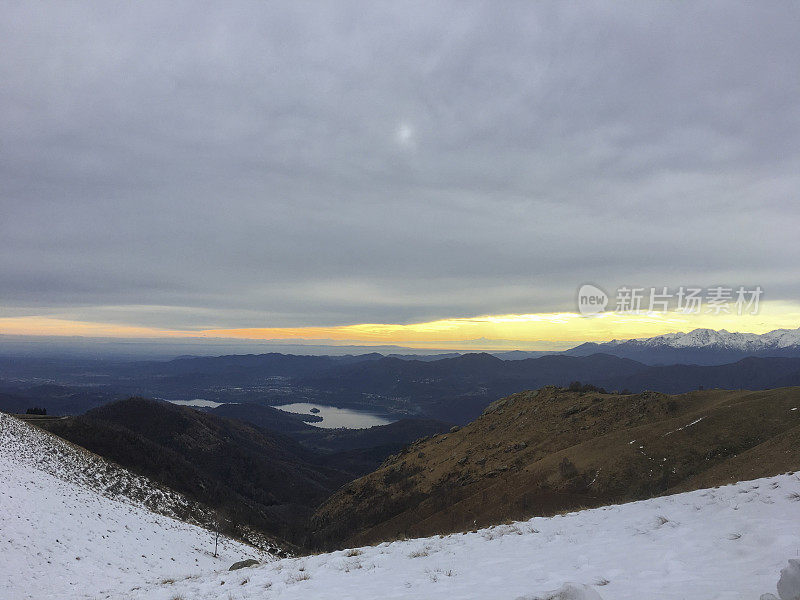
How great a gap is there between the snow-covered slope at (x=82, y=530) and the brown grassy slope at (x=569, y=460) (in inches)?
457

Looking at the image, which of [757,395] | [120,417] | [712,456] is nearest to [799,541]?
[712,456]

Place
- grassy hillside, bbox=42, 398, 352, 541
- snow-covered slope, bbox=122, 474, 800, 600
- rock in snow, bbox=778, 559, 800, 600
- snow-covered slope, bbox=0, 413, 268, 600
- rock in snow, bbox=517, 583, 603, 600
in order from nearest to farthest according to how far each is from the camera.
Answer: rock in snow, bbox=778, 559, 800, 600
rock in snow, bbox=517, 583, 603, 600
snow-covered slope, bbox=122, 474, 800, 600
snow-covered slope, bbox=0, 413, 268, 600
grassy hillside, bbox=42, 398, 352, 541

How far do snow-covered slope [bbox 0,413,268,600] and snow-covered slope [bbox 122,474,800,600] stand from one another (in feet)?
33.1

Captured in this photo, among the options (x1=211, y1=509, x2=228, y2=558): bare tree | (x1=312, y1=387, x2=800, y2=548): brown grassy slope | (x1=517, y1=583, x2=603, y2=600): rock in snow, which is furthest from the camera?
(x1=211, y1=509, x2=228, y2=558): bare tree

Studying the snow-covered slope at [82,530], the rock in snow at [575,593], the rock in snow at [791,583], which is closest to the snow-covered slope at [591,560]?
the rock in snow at [575,593]

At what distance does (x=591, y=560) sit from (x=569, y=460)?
20404mm

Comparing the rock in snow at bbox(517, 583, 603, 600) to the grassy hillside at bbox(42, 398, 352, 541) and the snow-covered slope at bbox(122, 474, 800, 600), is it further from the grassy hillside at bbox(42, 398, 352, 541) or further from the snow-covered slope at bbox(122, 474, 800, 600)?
the grassy hillside at bbox(42, 398, 352, 541)

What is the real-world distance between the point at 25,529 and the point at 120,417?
140766mm

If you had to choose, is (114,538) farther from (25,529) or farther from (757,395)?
(757,395)

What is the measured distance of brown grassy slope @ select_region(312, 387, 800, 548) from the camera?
2147 centimetres

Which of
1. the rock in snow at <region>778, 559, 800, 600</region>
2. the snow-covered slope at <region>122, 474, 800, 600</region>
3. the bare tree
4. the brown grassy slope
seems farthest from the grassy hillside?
the rock in snow at <region>778, 559, 800, 600</region>

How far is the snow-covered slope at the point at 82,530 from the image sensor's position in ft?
69.4

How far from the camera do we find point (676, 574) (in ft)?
26.0

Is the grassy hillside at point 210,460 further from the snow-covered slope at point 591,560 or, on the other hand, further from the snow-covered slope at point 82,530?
the snow-covered slope at point 591,560
